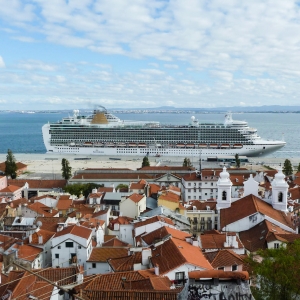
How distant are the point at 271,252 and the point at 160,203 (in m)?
24.6

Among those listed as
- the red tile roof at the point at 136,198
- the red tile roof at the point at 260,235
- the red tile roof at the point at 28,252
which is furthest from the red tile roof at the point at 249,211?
the red tile roof at the point at 28,252

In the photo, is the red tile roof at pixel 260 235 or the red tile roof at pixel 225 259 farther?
the red tile roof at pixel 260 235

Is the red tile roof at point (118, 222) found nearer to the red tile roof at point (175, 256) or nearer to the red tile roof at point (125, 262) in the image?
the red tile roof at point (125, 262)

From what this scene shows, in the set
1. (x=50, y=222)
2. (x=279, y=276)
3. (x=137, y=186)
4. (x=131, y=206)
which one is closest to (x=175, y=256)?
(x=279, y=276)

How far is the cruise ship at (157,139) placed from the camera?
384 ft

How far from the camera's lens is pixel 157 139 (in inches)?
4724

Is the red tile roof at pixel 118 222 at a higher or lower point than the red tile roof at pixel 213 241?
lower

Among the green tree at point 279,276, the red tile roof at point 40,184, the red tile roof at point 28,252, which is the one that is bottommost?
the red tile roof at point 40,184

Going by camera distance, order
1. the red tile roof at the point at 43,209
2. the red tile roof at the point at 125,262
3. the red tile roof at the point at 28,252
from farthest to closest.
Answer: the red tile roof at the point at 43,209 → the red tile roof at the point at 28,252 → the red tile roof at the point at 125,262

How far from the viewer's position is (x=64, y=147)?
124m

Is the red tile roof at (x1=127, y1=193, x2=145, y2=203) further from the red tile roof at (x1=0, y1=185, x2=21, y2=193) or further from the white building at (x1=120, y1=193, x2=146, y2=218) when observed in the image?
the red tile roof at (x1=0, y1=185, x2=21, y2=193)

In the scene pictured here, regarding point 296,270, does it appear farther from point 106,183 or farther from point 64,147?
point 64,147

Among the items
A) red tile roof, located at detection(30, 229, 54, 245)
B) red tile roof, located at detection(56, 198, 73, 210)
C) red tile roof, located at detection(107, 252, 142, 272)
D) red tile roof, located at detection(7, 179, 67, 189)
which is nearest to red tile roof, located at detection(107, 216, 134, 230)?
red tile roof, located at detection(30, 229, 54, 245)

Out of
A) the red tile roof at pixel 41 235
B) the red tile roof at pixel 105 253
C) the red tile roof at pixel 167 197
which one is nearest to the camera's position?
the red tile roof at pixel 105 253
